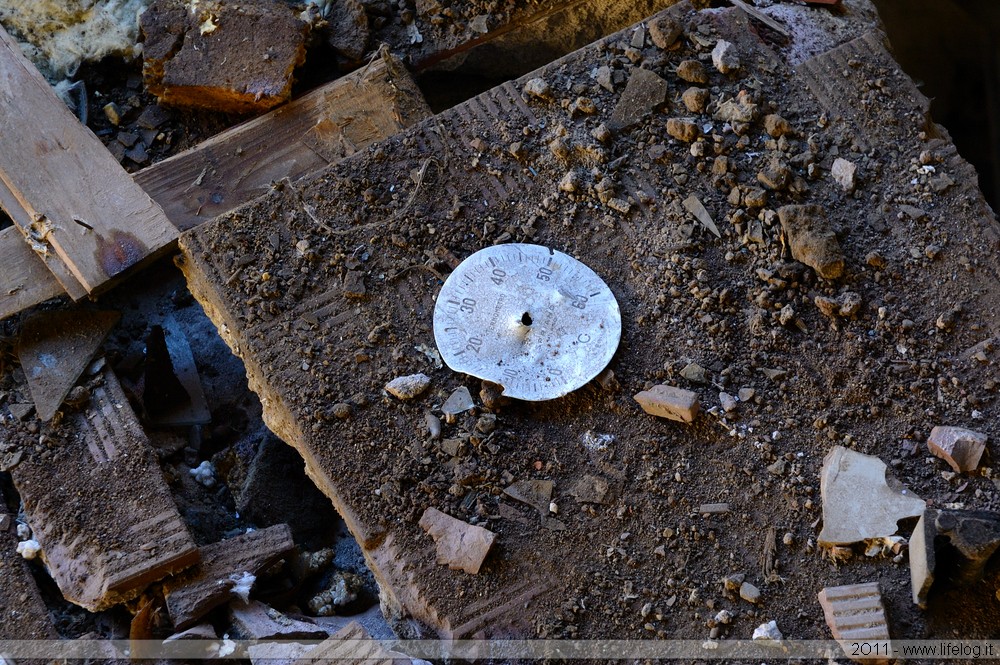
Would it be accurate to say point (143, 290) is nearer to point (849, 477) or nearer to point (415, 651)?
point (415, 651)

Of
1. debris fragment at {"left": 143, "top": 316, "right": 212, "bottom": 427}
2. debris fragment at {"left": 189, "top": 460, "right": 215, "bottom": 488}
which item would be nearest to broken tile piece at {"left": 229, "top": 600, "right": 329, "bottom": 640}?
debris fragment at {"left": 189, "top": 460, "right": 215, "bottom": 488}

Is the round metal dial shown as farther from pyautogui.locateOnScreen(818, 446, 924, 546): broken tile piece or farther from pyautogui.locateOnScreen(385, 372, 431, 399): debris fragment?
pyautogui.locateOnScreen(818, 446, 924, 546): broken tile piece

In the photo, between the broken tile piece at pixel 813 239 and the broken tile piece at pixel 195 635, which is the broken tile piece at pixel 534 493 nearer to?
the broken tile piece at pixel 195 635

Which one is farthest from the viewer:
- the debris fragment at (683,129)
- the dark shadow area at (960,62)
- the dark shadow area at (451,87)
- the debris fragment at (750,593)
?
the dark shadow area at (960,62)

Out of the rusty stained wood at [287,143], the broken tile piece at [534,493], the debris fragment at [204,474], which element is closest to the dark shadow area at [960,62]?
the rusty stained wood at [287,143]

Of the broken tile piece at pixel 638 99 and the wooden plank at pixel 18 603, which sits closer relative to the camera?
the wooden plank at pixel 18 603
